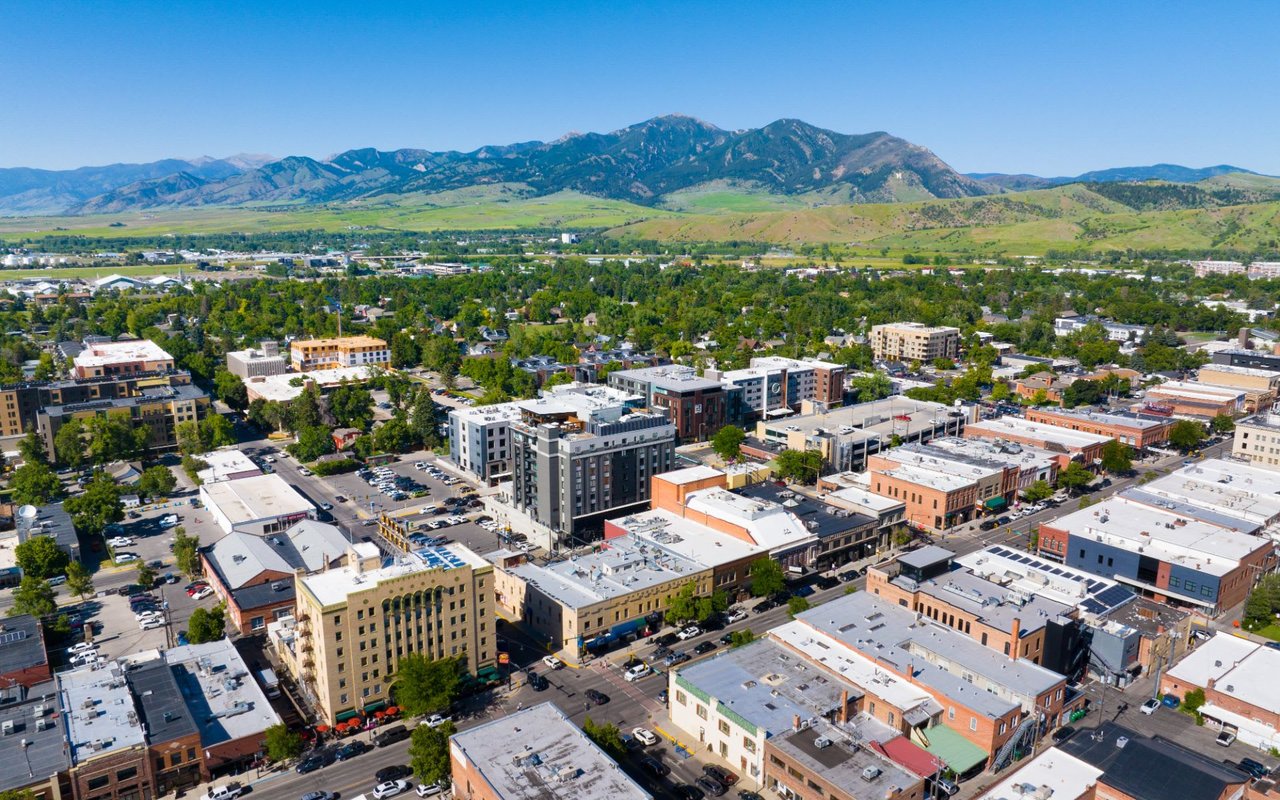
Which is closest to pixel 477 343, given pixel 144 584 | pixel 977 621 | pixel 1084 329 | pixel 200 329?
pixel 200 329

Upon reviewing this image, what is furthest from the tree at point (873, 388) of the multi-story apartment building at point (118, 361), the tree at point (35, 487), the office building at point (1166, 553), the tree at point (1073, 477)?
the multi-story apartment building at point (118, 361)

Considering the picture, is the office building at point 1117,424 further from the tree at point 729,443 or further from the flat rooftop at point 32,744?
the flat rooftop at point 32,744

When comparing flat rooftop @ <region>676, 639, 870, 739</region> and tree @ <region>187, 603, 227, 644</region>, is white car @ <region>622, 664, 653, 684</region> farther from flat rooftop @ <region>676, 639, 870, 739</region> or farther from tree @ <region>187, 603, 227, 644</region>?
tree @ <region>187, 603, 227, 644</region>

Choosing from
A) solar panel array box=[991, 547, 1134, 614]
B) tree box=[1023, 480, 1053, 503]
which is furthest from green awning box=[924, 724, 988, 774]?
tree box=[1023, 480, 1053, 503]

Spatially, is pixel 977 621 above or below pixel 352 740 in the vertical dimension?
above

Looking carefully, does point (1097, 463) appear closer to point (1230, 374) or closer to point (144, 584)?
point (1230, 374)

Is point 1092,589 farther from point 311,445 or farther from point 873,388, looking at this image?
point 311,445
